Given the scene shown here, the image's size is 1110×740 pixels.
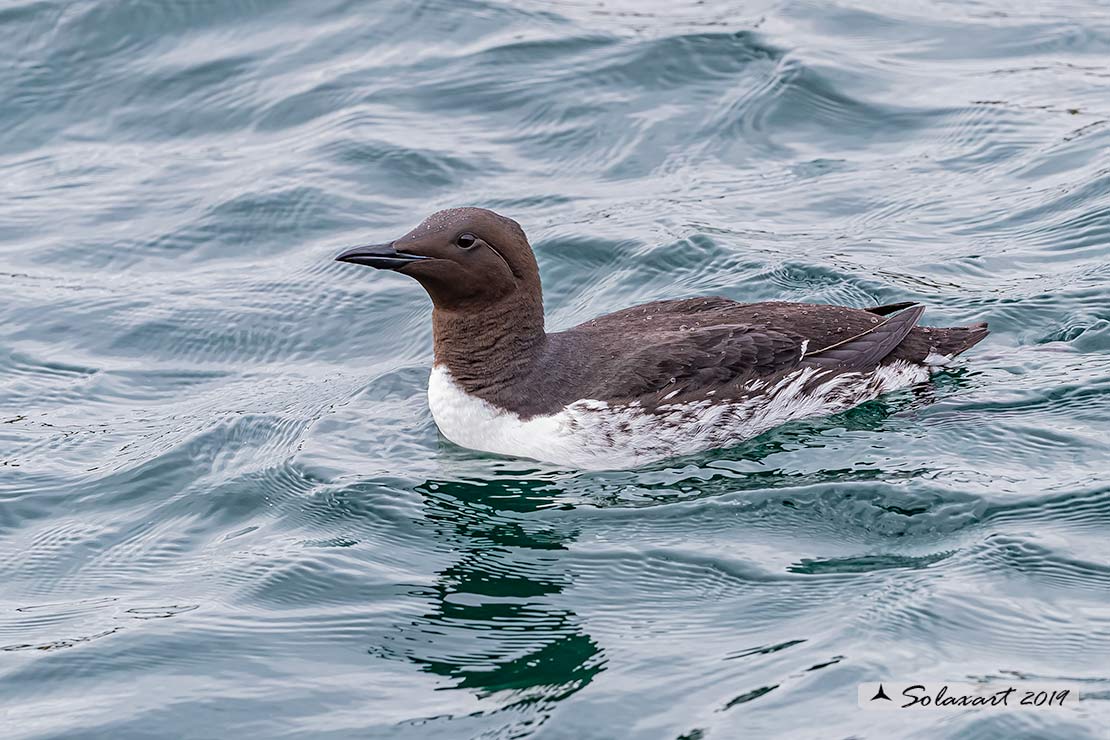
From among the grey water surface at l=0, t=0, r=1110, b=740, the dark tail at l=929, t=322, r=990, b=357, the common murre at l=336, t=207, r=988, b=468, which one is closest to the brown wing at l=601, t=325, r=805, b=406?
the common murre at l=336, t=207, r=988, b=468

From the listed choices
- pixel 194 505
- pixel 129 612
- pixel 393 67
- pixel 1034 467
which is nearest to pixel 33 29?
pixel 393 67

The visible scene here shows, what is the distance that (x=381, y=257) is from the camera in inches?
332

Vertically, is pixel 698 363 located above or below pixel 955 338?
above

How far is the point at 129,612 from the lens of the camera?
7.50 m

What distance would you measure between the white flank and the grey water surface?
0.44 ft

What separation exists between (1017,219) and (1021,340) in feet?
6.28

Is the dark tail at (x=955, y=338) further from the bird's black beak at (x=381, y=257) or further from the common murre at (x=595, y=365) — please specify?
the bird's black beak at (x=381, y=257)

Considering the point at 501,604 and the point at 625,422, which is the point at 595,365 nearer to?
the point at 625,422

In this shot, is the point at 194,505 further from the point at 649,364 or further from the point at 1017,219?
the point at 1017,219

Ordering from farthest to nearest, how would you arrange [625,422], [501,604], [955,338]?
1. [955,338]
2. [625,422]
3. [501,604]

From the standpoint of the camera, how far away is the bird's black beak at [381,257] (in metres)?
8.34

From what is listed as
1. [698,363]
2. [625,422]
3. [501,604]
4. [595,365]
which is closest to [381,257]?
[595,365]

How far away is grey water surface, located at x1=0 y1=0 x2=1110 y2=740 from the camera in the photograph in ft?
21.9

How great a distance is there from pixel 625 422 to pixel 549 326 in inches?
92.2
